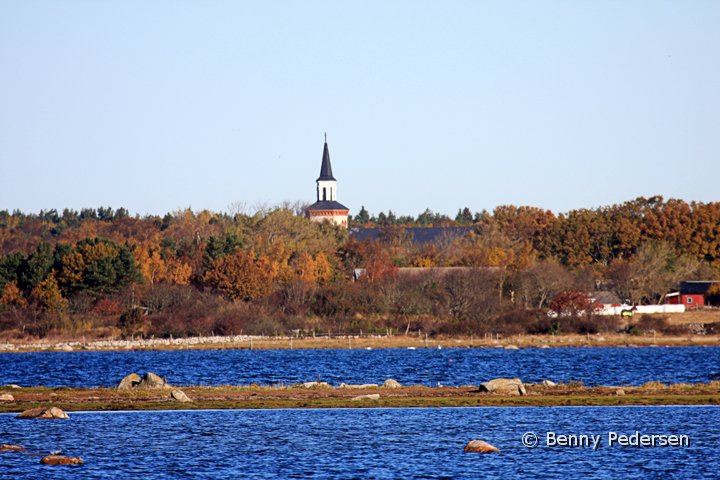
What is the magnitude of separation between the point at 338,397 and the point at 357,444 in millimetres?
11063

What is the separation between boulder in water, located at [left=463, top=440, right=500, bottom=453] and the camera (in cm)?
3362

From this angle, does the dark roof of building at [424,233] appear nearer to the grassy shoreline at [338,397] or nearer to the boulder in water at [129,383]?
the boulder in water at [129,383]

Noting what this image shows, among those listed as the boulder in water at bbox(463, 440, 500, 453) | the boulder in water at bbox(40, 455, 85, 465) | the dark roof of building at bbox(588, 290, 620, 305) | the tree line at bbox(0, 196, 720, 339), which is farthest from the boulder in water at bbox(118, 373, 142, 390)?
the dark roof of building at bbox(588, 290, 620, 305)

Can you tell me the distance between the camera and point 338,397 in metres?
46.5

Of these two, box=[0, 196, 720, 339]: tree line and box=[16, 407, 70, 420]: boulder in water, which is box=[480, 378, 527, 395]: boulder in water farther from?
box=[0, 196, 720, 339]: tree line

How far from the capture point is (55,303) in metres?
111

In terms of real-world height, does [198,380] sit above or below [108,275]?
below

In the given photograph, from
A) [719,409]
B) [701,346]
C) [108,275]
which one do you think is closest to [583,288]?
[701,346]

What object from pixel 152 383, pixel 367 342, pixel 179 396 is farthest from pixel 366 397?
pixel 367 342

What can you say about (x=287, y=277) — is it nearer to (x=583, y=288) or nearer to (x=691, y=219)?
(x=583, y=288)

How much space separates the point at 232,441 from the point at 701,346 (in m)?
73.8

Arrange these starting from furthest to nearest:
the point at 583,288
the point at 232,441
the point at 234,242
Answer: the point at 234,242 → the point at 583,288 → the point at 232,441

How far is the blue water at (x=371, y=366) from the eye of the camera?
61.5 metres

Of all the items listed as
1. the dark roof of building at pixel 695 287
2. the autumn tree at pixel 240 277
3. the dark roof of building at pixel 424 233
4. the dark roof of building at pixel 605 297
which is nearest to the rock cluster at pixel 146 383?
the autumn tree at pixel 240 277
